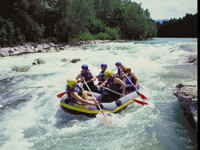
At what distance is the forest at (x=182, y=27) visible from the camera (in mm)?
45287

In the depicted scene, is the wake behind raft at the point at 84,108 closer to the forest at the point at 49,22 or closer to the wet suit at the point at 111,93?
the wet suit at the point at 111,93

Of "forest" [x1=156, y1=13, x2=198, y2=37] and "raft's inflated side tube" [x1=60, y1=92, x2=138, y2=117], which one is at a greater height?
"forest" [x1=156, y1=13, x2=198, y2=37]

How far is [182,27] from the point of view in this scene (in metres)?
49.5

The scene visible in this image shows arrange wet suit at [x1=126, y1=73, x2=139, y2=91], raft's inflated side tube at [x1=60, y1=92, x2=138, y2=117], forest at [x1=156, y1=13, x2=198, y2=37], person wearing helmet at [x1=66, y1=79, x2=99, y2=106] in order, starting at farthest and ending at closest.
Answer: forest at [x1=156, y1=13, x2=198, y2=37], wet suit at [x1=126, y1=73, x2=139, y2=91], raft's inflated side tube at [x1=60, y1=92, x2=138, y2=117], person wearing helmet at [x1=66, y1=79, x2=99, y2=106]

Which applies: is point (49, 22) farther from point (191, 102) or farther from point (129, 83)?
point (191, 102)

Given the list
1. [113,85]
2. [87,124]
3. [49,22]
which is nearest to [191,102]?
[113,85]

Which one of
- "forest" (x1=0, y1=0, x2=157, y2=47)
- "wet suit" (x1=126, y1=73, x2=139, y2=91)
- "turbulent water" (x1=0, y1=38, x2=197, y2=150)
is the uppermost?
"forest" (x1=0, y1=0, x2=157, y2=47)

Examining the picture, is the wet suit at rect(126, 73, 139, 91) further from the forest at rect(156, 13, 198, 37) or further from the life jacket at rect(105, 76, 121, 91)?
the forest at rect(156, 13, 198, 37)

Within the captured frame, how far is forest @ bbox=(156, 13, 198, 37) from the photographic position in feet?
149

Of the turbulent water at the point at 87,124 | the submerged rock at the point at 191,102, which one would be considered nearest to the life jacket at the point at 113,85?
the turbulent water at the point at 87,124

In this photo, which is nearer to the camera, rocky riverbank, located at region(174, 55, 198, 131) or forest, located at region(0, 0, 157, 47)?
rocky riverbank, located at region(174, 55, 198, 131)

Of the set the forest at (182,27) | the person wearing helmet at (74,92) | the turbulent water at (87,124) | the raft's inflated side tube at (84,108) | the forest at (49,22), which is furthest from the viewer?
the forest at (182,27)

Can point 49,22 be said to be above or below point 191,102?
above

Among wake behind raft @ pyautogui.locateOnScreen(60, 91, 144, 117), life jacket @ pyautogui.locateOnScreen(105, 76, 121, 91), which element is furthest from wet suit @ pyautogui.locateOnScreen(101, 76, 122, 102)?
wake behind raft @ pyautogui.locateOnScreen(60, 91, 144, 117)
